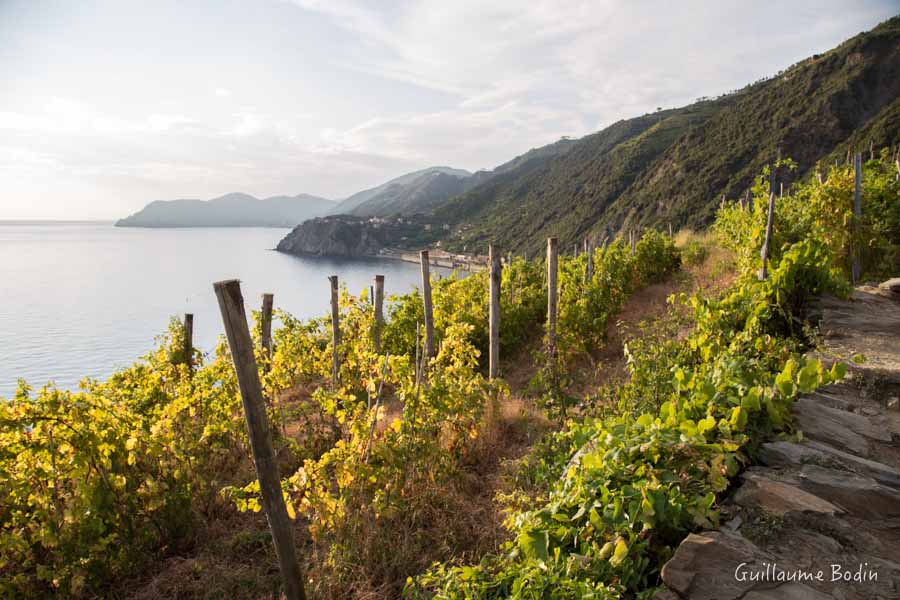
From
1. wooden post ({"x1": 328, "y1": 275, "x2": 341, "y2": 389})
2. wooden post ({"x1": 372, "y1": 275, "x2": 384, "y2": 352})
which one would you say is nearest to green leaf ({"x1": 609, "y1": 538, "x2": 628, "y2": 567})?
wooden post ({"x1": 328, "y1": 275, "x2": 341, "y2": 389})

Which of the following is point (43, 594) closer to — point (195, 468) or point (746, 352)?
point (195, 468)

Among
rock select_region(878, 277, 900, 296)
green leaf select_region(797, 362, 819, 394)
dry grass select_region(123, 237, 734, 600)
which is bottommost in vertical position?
dry grass select_region(123, 237, 734, 600)

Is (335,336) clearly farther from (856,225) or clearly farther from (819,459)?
(856,225)

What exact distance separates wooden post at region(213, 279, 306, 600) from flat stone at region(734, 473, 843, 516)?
2572mm

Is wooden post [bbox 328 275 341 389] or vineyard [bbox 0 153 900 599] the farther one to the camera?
wooden post [bbox 328 275 341 389]

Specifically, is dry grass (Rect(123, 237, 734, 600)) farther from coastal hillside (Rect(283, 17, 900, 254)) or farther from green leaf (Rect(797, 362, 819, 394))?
coastal hillside (Rect(283, 17, 900, 254))

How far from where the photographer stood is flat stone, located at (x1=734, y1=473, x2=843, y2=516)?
2225 mm

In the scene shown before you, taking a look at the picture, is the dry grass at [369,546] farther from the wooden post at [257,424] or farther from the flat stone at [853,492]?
the flat stone at [853,492]

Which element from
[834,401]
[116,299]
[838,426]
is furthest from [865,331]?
[116,299]

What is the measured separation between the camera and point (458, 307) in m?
10.6

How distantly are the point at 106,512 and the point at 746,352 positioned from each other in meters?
5.40

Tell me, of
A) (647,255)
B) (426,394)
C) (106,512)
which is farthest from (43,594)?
(647,255)

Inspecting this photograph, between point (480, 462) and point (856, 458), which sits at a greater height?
point (856, 458)

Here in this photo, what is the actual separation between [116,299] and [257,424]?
59151 mm
